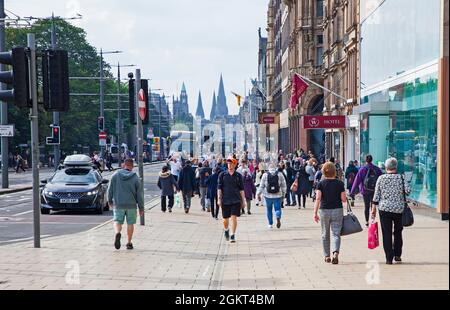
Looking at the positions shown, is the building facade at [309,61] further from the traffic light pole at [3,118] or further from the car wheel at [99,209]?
the car wheel at [99,209]

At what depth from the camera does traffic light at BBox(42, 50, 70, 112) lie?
1267 centimetres

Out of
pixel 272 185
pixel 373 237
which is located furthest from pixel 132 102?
pixel 373 237

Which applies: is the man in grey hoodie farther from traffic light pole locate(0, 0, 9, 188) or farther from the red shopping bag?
traffic light pole locate(0, 0, 9, 188)

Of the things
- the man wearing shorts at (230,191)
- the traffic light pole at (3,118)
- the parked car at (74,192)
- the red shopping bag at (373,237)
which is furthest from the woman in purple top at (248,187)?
the traffic light pole at (3,118)

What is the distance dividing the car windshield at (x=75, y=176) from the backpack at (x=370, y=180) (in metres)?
10.3

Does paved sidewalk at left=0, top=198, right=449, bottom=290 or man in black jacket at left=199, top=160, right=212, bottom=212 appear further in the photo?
man in black jacket at left=199, top=160, right=212, bottom=212

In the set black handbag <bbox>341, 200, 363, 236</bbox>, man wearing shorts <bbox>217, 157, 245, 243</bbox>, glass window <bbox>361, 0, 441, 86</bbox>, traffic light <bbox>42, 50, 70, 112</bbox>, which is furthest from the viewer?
glass window <bbox>361, 0, 441, 86</bbox>

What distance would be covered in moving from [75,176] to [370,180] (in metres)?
11.1

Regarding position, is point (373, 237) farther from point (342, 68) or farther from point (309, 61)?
point (309, 61)

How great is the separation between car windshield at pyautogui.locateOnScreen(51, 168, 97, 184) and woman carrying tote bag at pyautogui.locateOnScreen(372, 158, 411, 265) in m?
15.3

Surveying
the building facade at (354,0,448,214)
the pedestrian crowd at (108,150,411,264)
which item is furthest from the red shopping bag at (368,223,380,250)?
the building facade at (354,0,448,214)

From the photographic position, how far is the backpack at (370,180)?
17984mm

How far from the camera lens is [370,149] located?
1283 inches

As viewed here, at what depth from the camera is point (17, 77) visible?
1255 centimetres
